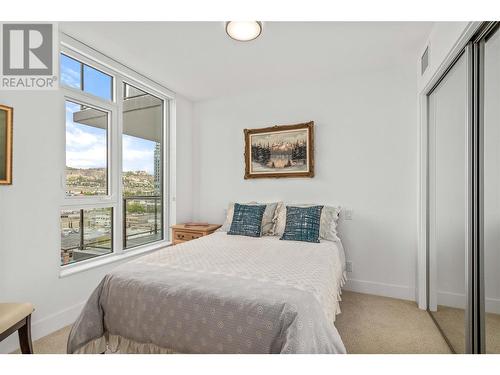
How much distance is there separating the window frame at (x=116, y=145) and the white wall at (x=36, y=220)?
111 millimetres

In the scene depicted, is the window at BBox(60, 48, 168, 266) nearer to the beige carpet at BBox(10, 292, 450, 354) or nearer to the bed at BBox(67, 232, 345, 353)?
the beige carpet at BBox(10, 292, 450, 354)

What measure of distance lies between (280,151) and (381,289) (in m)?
1.99

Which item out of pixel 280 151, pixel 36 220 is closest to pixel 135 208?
pixel 36 220

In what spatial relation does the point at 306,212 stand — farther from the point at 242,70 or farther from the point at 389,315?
the point at 242,70

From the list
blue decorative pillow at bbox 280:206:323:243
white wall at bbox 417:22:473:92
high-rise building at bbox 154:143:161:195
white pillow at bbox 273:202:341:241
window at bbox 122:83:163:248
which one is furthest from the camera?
high-rise building at bbox 154:143:161:195

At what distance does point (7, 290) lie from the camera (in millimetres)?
1944

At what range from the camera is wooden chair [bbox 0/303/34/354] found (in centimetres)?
153

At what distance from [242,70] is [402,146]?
1.96 m
